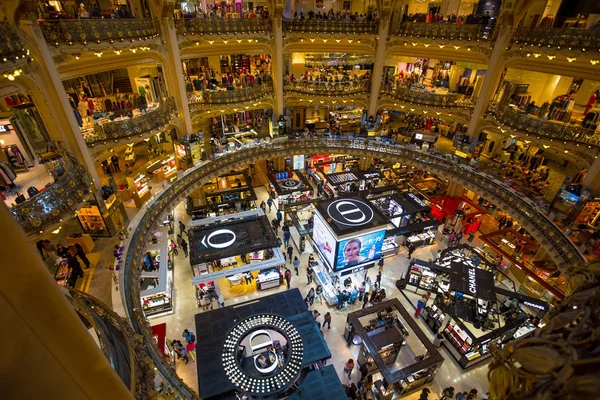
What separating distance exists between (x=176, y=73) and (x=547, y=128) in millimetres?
22783

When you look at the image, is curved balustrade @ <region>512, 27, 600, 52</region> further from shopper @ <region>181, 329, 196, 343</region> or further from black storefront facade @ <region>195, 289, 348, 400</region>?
shopper @ <region>181, 329, 196, 343</region>

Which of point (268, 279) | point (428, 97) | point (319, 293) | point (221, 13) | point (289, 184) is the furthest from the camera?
point (289, 184)

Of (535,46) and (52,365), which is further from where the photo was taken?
(535,46)

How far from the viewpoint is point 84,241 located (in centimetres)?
1462

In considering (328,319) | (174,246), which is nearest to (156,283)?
(174,246)

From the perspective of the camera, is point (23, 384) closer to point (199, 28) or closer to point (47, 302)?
point (47, 302)

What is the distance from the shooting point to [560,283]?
17.3 m

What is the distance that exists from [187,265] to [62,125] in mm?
10228

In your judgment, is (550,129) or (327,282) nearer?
(550,129)

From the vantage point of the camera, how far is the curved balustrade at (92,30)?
13.4 m

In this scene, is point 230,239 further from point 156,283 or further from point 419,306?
point 419,306

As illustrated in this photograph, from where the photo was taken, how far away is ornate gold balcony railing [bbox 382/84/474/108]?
79.2ft

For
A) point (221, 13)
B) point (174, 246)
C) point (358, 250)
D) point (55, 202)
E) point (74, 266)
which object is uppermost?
point (221, 13)

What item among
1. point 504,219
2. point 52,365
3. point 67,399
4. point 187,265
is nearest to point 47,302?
point 52,365
